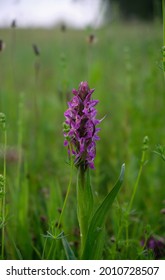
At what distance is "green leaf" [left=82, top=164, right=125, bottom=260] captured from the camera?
1202mm

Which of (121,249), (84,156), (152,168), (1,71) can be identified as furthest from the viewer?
(1,71)

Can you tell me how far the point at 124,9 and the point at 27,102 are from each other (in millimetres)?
18622

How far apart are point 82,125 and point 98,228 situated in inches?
12.1

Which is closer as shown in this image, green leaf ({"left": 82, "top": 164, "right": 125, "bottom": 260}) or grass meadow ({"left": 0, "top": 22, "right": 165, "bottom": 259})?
green leaf ({"left": 82, "top": 164, "right": 125, "bottom": 260})

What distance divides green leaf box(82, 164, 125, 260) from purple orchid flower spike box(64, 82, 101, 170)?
0.37 feet

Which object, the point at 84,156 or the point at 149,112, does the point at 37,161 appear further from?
the point at 84,156

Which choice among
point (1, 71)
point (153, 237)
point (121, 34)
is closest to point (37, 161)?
point (153, 237)

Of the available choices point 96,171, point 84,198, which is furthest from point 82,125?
point 96,171

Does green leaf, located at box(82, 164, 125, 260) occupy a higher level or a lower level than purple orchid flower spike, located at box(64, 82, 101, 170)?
lower

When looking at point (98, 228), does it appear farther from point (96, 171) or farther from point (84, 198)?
point (96, 171)

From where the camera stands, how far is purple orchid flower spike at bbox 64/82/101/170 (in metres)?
1.18

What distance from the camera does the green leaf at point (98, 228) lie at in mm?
1202

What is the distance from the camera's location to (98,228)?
48.8 inches
